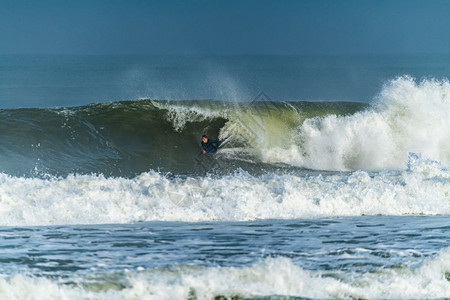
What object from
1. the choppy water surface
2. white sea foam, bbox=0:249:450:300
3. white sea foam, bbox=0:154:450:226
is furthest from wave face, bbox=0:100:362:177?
white sea foam, bbox=0:249:450:300

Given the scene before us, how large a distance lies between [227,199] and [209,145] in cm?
714

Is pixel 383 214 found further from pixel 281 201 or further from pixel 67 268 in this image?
pixel 67 268

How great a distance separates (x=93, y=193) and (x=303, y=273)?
21.3 ft

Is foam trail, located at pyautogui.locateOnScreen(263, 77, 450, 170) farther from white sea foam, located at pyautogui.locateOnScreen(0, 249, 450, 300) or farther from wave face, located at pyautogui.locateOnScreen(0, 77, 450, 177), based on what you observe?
white sea foam, located at pyautogui.locateOnScreen(0, 249, 450, 300)

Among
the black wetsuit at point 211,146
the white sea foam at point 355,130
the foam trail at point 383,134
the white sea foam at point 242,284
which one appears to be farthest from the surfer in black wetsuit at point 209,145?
the white sea foam at point 242,284

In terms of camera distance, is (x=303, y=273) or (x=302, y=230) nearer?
(x=303, y=273)

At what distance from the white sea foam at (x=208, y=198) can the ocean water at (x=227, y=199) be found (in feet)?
0.13

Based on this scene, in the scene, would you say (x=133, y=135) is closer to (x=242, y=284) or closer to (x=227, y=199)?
(x=227, y=199)

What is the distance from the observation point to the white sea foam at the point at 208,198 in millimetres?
12516

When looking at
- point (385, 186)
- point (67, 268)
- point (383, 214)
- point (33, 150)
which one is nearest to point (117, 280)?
point (67, 268)

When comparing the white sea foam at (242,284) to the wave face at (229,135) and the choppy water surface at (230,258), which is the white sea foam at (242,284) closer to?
the choppy water surface at (230,258)

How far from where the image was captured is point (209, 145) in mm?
20656

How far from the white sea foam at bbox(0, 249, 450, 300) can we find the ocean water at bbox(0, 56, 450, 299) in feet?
0.07

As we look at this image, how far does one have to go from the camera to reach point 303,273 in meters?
7.95
